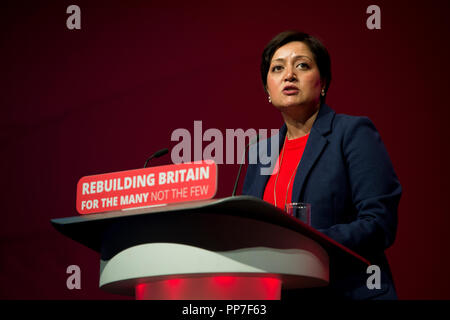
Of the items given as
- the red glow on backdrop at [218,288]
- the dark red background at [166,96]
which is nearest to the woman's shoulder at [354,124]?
the red glow on backdrop at [218,288]

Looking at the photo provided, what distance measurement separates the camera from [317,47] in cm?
225

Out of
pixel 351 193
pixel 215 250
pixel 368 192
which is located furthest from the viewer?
pixel 351 193

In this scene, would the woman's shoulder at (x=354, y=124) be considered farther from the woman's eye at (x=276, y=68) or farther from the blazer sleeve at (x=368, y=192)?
the woman's eye at (x=276, y=68)

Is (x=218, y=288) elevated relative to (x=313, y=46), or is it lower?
lower

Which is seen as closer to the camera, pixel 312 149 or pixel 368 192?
pixel 368 192

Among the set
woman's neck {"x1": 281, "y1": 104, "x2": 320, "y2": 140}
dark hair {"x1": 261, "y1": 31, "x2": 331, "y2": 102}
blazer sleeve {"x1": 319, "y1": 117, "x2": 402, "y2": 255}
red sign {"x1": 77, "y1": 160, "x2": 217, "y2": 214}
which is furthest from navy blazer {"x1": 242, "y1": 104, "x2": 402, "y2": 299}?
red sign {"x1": 77, "y1": 160, "x2": 217, "y2": 214}

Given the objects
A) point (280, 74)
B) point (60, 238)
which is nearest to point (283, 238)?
point (280, 74)

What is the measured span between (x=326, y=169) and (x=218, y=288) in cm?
77

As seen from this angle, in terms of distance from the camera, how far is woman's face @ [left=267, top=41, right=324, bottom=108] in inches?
86.4

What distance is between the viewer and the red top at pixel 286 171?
204 centimetres

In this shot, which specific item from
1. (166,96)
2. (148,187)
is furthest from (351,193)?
(166,96)

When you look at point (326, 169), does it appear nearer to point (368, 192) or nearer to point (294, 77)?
point (368, 192)

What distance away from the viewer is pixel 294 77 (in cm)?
221
